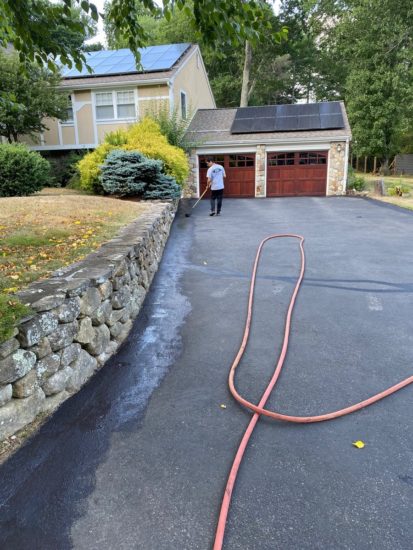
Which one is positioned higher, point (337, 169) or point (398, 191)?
point (337, 169)

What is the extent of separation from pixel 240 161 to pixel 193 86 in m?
5.34

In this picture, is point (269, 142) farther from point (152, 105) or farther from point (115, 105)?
point (115, 105)

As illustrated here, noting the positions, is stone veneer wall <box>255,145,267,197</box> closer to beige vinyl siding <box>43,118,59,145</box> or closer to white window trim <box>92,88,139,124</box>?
white window trim <box>92,88,139,124</box>

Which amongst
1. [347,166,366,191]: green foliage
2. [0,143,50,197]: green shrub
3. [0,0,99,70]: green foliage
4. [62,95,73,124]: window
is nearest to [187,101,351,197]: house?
[347,166,366,191]: green foliage

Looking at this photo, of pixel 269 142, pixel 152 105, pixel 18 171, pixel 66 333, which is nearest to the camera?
pixel 66 333

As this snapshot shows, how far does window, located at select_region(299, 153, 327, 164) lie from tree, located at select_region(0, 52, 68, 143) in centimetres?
1000

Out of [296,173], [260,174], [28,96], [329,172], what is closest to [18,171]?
[28,96]

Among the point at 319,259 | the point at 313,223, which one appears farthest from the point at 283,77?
the point at 319,259

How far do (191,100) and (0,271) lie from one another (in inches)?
739

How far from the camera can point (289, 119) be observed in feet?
64.5

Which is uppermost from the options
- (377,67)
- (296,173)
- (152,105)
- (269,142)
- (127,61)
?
(377,67)

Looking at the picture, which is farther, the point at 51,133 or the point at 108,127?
the point at 51,133

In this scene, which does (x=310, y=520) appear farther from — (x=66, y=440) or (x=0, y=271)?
(x=0, y=271)

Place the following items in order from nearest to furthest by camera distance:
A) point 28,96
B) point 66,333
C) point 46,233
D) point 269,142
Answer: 1. point 66,333
2. point 46,233
3. point 28,96
4. point 269,142
